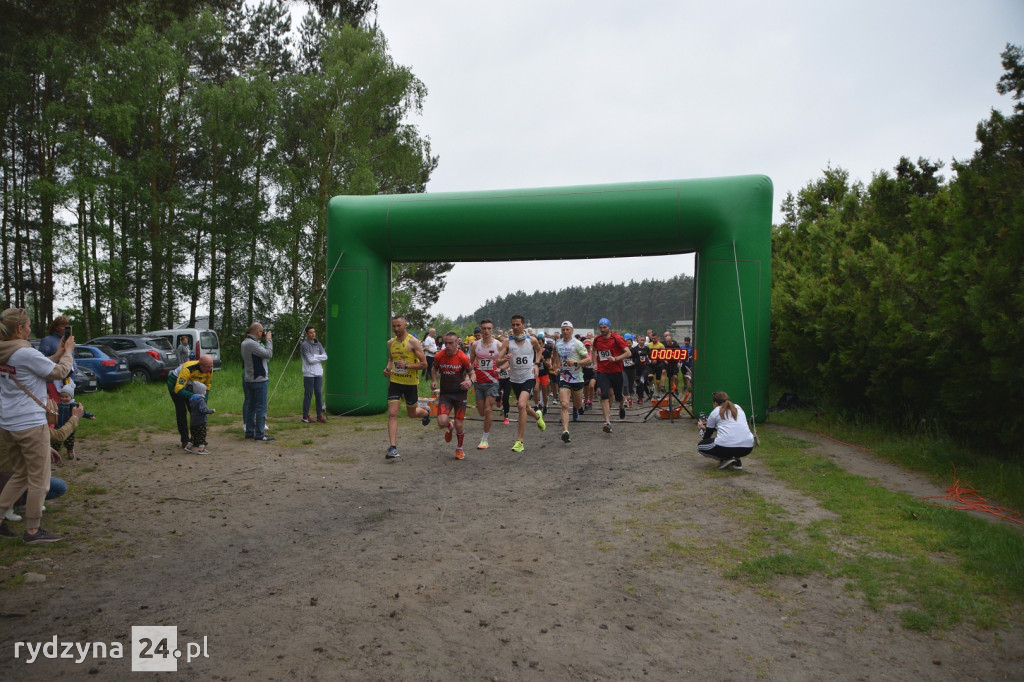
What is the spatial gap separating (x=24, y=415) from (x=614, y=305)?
1440 centimetres

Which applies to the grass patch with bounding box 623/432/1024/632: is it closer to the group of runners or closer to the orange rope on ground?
the orange rope on ground

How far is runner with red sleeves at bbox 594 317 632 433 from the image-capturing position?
11.8m

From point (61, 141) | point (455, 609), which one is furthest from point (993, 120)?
point (61, 141)

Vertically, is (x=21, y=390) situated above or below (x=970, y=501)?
above

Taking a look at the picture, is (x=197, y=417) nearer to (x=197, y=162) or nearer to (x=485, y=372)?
(x=485, y=372)

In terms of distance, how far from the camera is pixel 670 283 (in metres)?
14.2

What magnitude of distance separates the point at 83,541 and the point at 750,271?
10119 millimetres

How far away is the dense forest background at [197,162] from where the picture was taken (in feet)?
76.8

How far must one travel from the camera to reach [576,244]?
12430mm

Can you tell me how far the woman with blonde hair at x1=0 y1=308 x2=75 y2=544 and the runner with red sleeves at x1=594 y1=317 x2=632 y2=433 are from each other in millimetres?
8244

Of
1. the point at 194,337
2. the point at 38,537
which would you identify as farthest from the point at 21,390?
the point at 194,337

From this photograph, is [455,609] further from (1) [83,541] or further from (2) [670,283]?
(2) [670,283]

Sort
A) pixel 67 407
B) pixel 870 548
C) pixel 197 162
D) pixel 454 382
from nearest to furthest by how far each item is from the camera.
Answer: pixel 870 548, pixel 67 407, pixel 454 382, pixel 197 162

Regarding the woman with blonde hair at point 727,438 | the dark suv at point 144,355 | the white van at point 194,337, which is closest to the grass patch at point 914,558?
the woman with blonde hair at point 727,438
